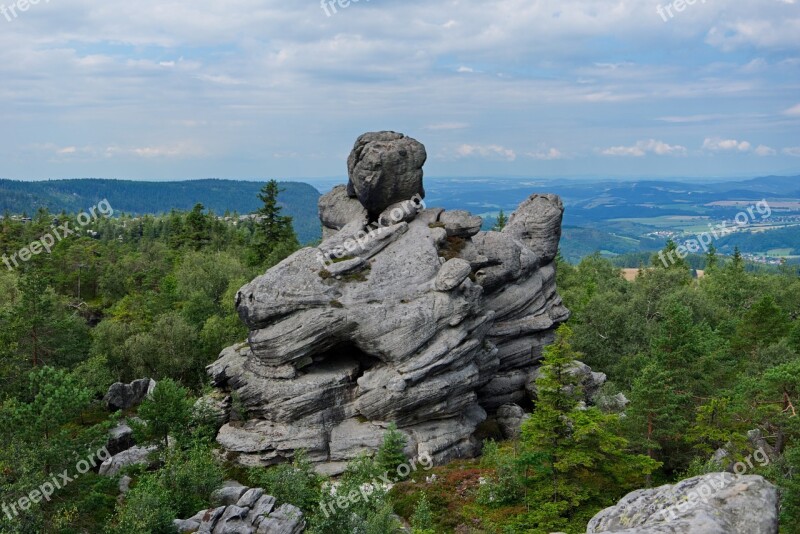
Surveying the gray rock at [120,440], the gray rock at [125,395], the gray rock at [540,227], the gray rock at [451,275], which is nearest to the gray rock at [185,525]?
the gray rock at [120,440]

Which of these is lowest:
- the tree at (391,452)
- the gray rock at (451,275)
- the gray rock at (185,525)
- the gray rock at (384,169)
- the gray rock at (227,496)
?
the gray rock at (227,496)

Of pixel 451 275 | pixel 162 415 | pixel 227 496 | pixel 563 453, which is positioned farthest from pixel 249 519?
pixel 451 275

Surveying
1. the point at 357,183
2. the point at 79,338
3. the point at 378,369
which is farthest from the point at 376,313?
the point at 79,338

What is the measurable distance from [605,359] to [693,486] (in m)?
42.0

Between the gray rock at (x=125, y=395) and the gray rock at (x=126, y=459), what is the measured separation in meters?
7.62

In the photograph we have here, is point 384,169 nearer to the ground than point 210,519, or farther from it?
farther from it

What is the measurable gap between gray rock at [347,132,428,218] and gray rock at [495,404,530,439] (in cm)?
1516

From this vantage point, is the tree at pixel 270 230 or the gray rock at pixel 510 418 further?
the tree at pixel 270 230

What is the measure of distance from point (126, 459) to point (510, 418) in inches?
881

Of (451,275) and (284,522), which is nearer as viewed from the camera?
(284,522)

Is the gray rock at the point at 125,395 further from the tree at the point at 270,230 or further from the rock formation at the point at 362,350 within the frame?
the tree at the point at 270,230

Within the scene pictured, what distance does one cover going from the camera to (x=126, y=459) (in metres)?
33.2

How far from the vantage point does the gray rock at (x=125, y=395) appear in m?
41.7

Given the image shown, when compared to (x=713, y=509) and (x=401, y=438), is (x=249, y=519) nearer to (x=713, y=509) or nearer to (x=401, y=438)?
(x=401, y=438)
